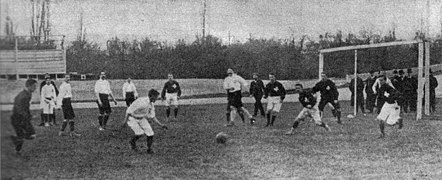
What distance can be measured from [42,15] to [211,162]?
892 centimetres

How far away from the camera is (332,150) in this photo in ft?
38.1

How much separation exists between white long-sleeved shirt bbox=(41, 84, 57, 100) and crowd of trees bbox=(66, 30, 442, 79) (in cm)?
1495

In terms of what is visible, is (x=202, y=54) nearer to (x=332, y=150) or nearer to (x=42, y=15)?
(x=42, y=15)

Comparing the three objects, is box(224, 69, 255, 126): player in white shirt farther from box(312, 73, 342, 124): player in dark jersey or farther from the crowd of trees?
the crowd of trees

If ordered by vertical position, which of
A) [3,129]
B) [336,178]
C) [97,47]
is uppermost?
[97,47]

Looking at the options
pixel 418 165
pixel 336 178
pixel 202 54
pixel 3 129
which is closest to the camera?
pixel 3 129

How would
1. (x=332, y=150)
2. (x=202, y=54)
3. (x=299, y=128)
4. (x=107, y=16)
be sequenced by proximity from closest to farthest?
(x=332, y=150)
(x=299, y=128)
(x=107, y=16)
(x=202, y=54)

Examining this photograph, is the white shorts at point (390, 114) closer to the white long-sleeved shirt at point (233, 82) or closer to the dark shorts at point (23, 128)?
the white long-sleeved shirt at point (233, 82)

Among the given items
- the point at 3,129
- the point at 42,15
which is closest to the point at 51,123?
the point at 42,15

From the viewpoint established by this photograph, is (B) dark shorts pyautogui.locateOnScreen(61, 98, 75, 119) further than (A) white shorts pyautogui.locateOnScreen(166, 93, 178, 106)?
No

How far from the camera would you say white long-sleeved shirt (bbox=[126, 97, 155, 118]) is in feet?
36.6

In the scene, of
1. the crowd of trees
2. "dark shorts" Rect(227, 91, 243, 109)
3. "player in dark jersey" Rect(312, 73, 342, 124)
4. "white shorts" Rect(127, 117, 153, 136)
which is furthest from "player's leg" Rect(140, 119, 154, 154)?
the crowd of trees

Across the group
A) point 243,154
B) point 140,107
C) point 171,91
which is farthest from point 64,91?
point 243,154

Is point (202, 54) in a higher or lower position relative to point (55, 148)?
→ higher
